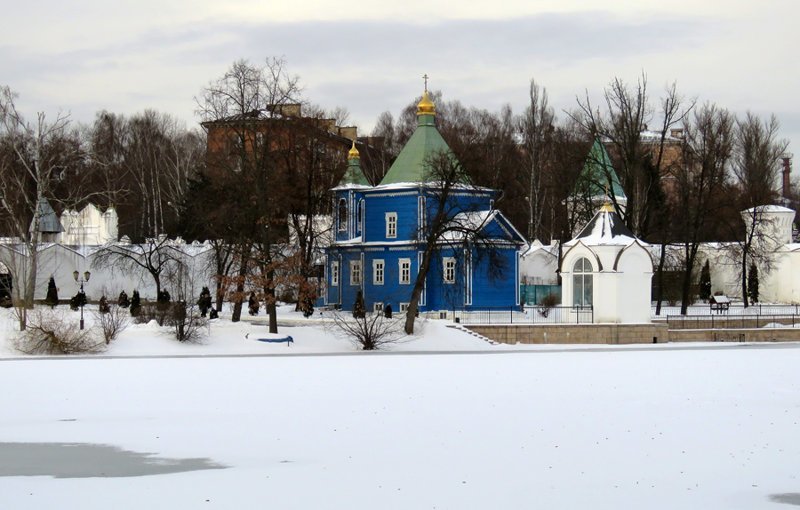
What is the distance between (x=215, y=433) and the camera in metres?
19.3

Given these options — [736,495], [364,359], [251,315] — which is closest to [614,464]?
[736,495]

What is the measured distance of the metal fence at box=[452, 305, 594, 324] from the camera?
155 feet

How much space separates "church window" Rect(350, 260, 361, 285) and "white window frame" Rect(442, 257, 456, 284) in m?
4.11

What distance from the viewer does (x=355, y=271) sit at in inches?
2157

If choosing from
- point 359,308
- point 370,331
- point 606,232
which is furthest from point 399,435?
point 606,232

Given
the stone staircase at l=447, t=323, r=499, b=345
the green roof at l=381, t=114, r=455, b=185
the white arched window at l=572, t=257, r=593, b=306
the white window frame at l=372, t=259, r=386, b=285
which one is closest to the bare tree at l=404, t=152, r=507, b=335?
the green roof at l=381, t=114, r=455, b=185

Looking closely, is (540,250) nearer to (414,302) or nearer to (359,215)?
(359,215)

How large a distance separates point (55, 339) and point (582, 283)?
2042 centimetres

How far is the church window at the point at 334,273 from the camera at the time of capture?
5553 centimetres

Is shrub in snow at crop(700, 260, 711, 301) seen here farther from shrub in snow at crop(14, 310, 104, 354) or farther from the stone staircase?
shrub in snow at crop(14, 310, 104, 354)

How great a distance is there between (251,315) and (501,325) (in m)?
10.9

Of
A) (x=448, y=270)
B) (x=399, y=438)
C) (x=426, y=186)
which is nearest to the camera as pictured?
(x=399, y=438)

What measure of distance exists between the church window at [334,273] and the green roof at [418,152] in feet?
13.9

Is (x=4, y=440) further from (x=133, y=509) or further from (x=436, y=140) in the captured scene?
(x=436, y=140)
